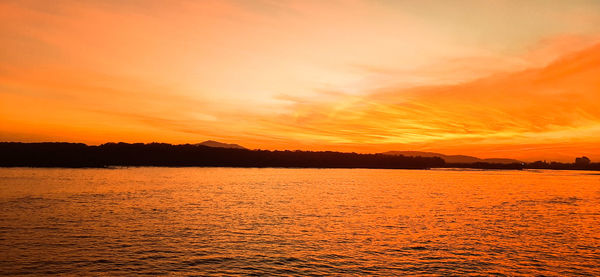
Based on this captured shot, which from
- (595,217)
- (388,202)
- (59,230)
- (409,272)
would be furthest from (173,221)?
(595,217)

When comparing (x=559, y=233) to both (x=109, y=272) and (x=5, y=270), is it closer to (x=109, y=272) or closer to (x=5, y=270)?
(x=109, y=272)

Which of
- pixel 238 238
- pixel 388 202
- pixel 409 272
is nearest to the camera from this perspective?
pixel 409 272

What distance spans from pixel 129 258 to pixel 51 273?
5746mm

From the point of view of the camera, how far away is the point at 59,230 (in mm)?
43625

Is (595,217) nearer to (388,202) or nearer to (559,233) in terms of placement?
(559,233)

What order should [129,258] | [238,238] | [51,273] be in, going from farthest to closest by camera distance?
1. [238,238]
2. [129,258]
3. [51,273]

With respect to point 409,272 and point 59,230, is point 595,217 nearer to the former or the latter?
point 409,272

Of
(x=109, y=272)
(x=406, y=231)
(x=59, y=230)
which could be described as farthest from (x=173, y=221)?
(x=406, y=231)

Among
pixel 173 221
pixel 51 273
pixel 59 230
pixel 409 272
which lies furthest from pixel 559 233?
pixel 59 230

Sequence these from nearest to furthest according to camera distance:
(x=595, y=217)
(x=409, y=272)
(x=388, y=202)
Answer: (x=409, y=272) < (x=595, y=217) < (x=388, y=202)

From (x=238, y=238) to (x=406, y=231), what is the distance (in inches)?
783

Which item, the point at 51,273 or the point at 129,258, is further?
the point at 129,258

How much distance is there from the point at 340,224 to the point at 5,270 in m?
35.6

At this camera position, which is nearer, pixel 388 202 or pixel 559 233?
pixel 559 233
